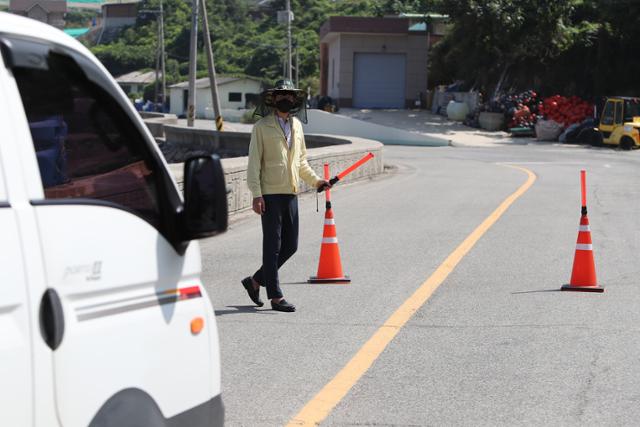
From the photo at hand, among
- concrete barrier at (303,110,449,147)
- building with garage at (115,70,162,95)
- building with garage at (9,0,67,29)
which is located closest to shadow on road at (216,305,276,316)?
building with garage at (9,0,67,29)

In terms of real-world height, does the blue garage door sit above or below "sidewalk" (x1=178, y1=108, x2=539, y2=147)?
above

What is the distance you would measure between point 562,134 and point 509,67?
10865mm

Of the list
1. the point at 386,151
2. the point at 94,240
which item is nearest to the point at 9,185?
the point at 94,240

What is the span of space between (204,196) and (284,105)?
4825 millimetres

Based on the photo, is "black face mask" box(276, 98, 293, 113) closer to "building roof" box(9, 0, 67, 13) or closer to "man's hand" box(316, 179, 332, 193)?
"man's hand" box(316, 179, 332, 193)

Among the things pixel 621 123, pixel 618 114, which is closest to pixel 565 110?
pixel 618 114

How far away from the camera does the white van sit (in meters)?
2.96

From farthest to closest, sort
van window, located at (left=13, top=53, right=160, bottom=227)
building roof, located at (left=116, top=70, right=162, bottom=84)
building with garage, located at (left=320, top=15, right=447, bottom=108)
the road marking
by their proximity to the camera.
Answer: building roof, located at (left=116, top=70, right=162, bottom=84) < building with garage, located at (left=320, top=15, right=447, bottom=108) < the road marking < van window, located at (left=13, top=53, right=160, bottom=227)

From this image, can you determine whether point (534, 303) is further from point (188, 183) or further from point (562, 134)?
point (562, 134)

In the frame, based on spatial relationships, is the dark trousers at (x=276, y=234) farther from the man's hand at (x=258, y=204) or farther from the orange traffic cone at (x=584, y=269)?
the orange traffic cone at (x=584, y=269)

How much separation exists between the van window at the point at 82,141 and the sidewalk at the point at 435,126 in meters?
40.5

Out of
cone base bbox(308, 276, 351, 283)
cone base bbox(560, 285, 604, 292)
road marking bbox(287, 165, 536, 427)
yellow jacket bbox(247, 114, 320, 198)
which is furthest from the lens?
cone base bbox(308, 276, 351, 283)

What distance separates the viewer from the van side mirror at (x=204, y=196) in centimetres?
361

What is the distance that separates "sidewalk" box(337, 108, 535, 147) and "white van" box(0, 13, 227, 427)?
133 feet
